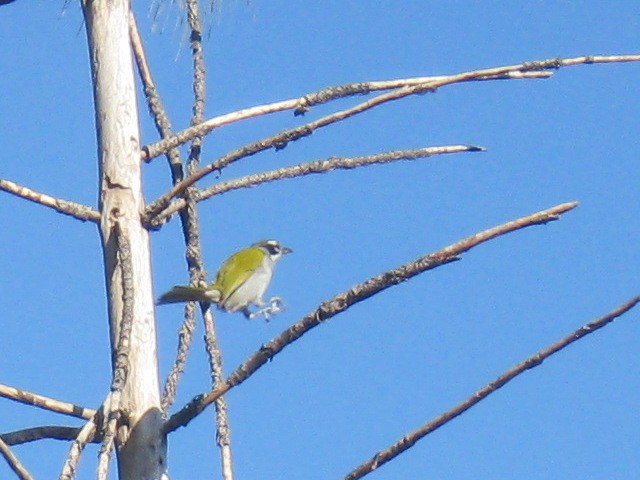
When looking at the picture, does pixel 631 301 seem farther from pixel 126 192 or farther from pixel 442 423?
pixel 126 192

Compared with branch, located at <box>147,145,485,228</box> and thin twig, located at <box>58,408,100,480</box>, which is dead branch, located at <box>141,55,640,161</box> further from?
thin twig, located at <box>58,408,100,480</box>

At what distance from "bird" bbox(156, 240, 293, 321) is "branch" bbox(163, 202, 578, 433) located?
259 cm

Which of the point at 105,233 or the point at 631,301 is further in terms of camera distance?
the point at 105,233

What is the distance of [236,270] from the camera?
293 inches

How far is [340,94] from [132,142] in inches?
24.5

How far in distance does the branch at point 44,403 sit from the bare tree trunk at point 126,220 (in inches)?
4.8

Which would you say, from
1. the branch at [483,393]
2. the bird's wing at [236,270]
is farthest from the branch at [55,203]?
the bird's wing at [236,270]

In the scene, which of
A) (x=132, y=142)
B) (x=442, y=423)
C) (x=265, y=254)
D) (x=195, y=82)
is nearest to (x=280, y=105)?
(x=132, y=142)

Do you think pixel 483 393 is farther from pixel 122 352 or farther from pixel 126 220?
pixel 126 220

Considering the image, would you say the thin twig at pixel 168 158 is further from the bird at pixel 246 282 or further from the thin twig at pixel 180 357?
the bird at pixel 246 282

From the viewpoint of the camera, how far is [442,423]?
2.43 m

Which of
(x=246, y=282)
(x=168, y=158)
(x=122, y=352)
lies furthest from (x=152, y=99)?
(x=246, y=282)

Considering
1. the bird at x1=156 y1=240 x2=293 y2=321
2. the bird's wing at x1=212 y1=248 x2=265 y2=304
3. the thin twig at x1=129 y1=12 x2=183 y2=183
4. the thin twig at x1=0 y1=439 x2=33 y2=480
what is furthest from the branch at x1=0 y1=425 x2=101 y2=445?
the bird's wing at x1=212 y1=248 x2=265 y2=304

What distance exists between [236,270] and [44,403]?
167 inches
